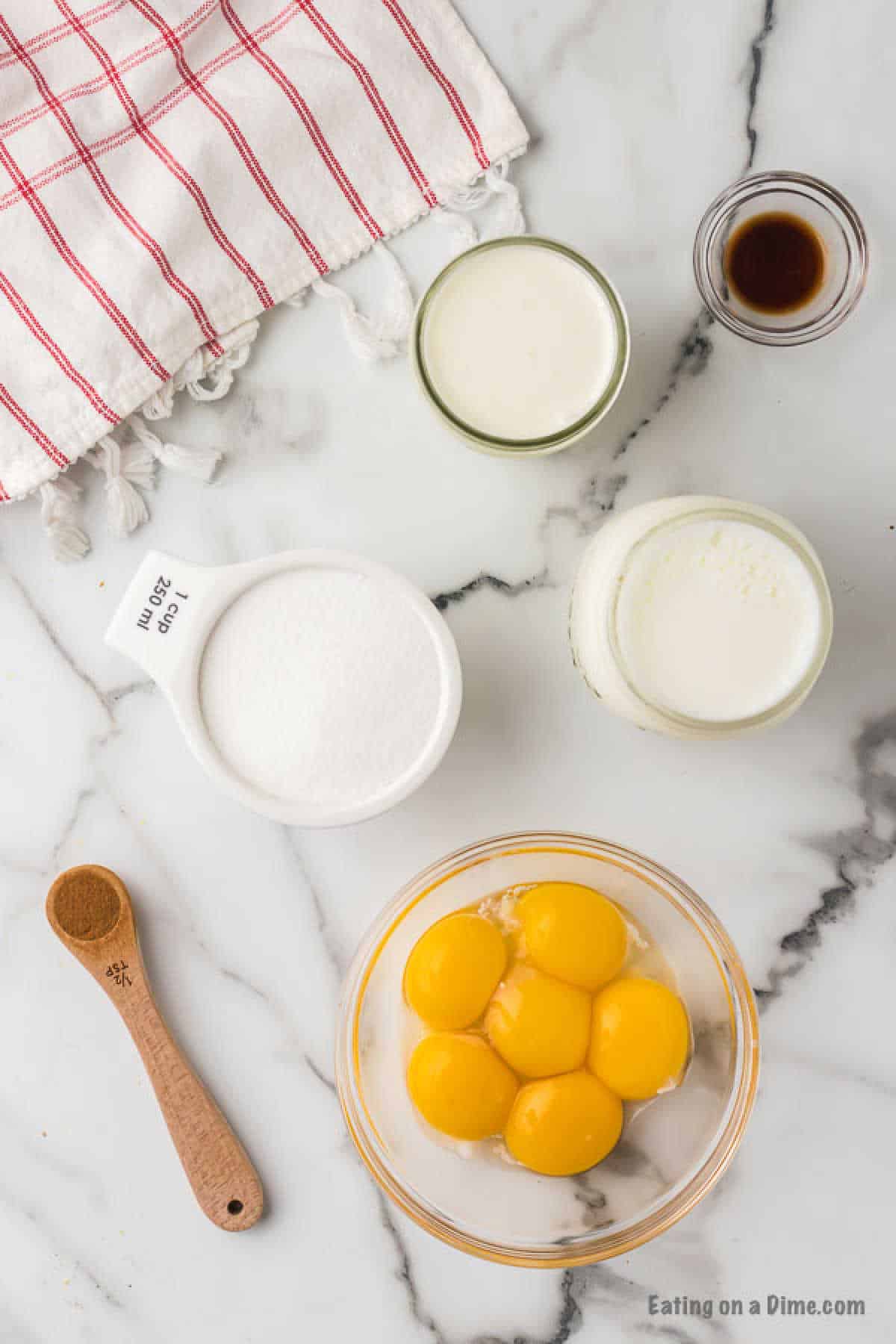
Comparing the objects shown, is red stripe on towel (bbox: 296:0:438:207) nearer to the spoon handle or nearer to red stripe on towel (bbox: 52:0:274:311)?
red stripe on towel (bbox: 52:0:274:311)

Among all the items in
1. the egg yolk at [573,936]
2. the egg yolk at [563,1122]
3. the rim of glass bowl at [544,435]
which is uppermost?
the rim of glass bowl at [544,435]

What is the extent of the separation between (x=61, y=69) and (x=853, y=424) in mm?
696

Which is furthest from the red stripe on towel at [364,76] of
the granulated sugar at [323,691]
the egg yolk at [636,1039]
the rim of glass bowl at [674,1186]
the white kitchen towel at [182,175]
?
the egg yolk at [636,1039]

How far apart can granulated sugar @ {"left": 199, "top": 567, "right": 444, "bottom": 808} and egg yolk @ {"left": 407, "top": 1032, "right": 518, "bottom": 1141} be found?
189 millimetres

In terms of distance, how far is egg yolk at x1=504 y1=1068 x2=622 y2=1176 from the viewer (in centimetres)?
75

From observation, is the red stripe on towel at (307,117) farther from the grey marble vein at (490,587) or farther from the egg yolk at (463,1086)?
the egg yolk at (463,1086)

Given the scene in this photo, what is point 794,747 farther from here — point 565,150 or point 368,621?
point 565,150

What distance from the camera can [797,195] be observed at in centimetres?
87

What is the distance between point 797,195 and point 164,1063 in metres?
0.86

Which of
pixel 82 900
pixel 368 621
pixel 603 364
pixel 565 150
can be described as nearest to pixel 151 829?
pixel 82 900

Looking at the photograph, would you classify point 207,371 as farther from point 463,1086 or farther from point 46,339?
point 463,1086

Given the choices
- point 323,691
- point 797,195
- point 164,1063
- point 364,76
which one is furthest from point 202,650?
point 797,195

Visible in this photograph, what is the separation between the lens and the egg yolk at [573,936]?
0.77m

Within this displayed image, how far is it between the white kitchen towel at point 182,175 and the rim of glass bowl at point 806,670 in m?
0.36
